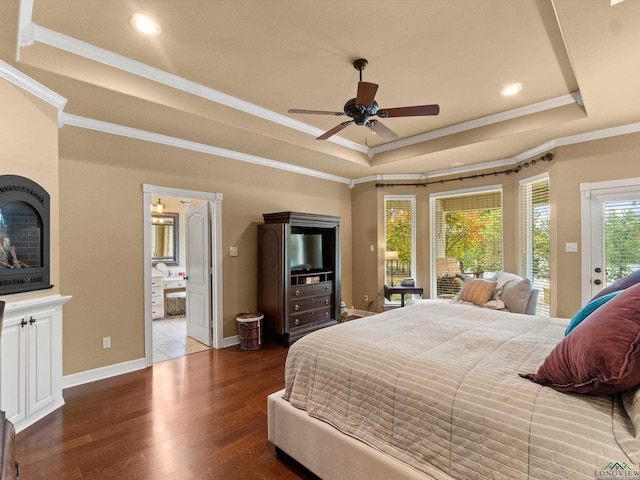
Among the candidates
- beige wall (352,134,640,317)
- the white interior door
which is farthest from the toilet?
beige wall (352,134,640,317)

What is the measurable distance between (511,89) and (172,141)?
150 inches

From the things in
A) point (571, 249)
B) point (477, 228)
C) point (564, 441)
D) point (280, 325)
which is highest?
point (477, 228)

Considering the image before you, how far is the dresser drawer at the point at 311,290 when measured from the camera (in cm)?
446

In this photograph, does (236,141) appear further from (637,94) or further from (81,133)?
(637,94)

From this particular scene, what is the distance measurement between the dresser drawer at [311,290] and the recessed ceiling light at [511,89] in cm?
333

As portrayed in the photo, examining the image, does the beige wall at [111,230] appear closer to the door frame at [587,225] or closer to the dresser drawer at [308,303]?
the dresser drawer at [308,303]

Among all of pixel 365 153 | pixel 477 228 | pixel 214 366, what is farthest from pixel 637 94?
pixel 214 366

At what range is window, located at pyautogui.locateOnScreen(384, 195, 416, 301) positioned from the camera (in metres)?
5.98

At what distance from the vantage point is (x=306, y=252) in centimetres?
511

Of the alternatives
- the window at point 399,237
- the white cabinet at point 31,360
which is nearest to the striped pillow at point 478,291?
the window at point 399,237

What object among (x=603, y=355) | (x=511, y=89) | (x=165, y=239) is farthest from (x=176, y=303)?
(x=603, y=355)

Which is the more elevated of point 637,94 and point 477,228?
point 637,94

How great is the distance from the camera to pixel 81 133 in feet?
10.5

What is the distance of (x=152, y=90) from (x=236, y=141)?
1.17m
